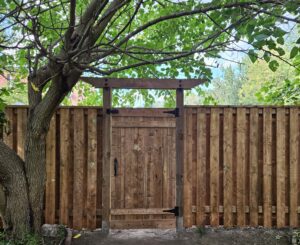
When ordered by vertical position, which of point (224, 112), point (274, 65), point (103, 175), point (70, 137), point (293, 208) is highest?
point (274, 65)

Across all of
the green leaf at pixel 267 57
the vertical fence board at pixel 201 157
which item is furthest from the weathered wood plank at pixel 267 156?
the green leaf at pixel 267 57

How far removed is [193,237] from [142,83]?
94.0 inches

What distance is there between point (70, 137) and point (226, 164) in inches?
95.9

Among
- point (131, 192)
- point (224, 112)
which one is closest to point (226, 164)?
point (224, 112)

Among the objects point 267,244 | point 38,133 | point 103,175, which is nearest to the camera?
point 38,133

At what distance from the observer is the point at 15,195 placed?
4.04 m

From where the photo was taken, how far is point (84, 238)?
461 cm

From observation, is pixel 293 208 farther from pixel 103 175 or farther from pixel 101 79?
pixel 101 79

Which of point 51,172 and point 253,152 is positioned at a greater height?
point 253,152

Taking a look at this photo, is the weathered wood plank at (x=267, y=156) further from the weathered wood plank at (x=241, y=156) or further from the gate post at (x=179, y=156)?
the gate post at (x=179, y=156)

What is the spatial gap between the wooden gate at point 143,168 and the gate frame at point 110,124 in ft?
0.27

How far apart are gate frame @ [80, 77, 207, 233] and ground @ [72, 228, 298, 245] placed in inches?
7.3

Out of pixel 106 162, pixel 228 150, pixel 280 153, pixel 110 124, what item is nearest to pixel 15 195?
pixel 106 162

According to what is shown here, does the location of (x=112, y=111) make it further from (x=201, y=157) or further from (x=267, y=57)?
(x=267, y=57)
